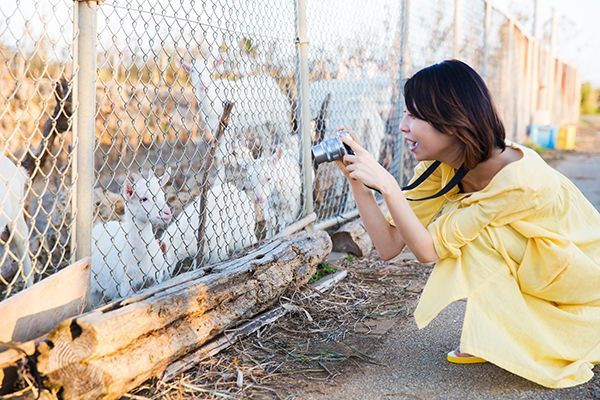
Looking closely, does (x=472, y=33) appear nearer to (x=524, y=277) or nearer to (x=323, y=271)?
(x=323, y=271)

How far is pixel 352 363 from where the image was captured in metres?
2.58

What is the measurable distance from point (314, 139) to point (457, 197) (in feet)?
6.25

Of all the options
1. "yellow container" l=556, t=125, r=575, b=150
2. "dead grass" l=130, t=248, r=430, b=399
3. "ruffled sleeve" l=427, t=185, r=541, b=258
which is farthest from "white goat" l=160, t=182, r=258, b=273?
"yellow container" l=556, t=125, r=575, b=150

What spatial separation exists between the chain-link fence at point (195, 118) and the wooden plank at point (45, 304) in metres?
0.09

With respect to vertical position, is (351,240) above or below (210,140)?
below

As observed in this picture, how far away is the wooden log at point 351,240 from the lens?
14.6 feet

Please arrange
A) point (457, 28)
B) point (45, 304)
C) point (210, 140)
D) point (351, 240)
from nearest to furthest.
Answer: point (45, 304) → point (210, 140) → point (351, 240) → point (457, 28)

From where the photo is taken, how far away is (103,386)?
6.36 feet

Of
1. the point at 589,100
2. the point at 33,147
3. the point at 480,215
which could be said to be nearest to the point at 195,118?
the point at 480,215

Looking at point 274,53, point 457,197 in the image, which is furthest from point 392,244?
point 274,53

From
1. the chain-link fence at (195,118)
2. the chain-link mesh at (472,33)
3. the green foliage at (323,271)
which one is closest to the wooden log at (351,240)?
the chain-link fence at (195,118)

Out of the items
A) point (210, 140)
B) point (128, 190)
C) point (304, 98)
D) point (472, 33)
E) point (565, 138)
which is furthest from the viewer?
point (565, 138)

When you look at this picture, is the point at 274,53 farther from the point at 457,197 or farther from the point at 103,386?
the point at 103,386

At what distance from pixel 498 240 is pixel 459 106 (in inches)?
20.1
